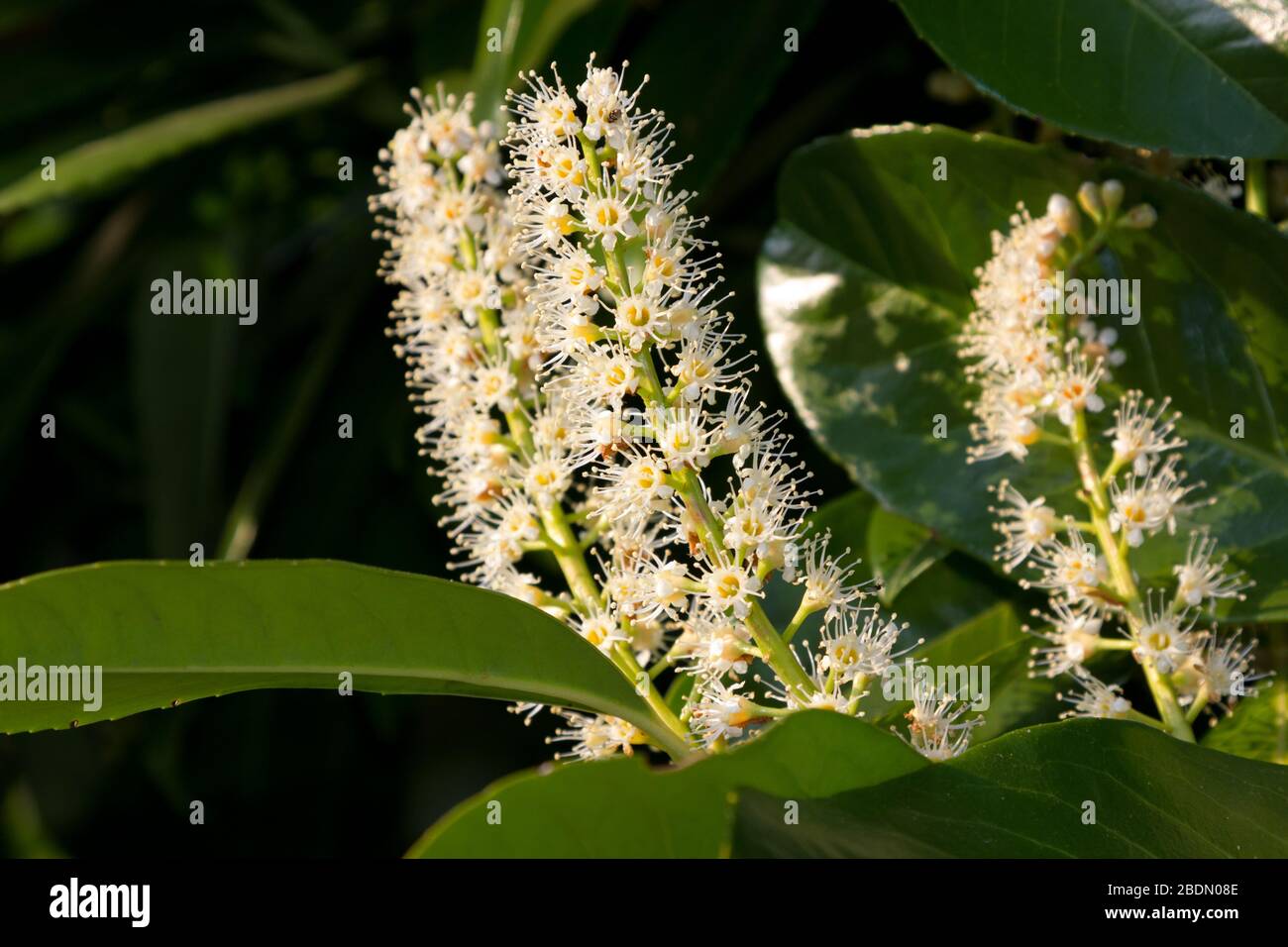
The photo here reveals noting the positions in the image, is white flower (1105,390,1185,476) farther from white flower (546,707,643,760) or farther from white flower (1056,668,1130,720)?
white flower (546,707,643,760)

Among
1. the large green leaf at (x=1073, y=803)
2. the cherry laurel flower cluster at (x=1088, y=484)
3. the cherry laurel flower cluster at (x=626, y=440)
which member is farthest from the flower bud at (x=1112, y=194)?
the large green leaf at (x=1073, y=803)

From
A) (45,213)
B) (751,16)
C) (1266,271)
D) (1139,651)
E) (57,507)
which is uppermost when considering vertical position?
(45,213)

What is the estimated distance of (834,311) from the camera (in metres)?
1.24

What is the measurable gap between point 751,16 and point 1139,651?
96cm

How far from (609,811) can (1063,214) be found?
694 mm

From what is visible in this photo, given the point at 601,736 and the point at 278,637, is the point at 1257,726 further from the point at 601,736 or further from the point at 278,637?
the point at 278,637

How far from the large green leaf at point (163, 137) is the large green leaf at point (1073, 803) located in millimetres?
1484

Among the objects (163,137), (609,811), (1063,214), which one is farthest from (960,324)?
(163,137)

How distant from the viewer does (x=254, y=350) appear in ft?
6.93

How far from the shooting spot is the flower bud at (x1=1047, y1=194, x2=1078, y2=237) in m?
1.10

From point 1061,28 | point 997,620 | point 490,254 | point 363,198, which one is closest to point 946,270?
point 1061,28

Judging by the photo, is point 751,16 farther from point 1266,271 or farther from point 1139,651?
point 1139,651

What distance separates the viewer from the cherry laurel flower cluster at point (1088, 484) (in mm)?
1000

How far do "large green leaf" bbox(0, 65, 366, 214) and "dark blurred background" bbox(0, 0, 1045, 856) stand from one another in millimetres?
17
